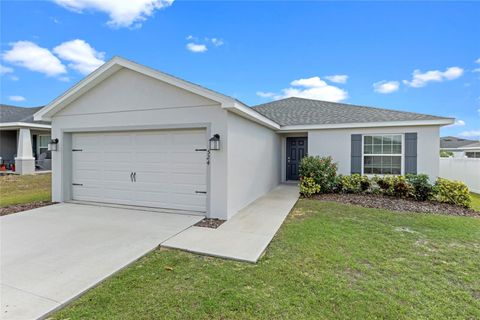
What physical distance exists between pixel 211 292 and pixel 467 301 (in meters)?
2.92

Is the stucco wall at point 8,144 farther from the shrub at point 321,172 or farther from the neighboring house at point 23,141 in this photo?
the shrub at point 321,172

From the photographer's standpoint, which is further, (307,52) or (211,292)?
(307,52)

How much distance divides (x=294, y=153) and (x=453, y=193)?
621cm

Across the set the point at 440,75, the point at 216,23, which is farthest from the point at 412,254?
the point at 440,75

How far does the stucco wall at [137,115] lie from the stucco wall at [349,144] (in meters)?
5.98

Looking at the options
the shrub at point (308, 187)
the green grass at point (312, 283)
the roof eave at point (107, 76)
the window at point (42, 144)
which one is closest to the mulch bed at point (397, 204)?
the shrub at point (308, 187)

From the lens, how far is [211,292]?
112 inches

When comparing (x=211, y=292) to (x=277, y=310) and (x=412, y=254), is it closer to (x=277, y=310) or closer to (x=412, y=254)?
(x=277, y=310)

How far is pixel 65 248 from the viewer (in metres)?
4.04

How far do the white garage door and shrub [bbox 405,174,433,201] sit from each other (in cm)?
692

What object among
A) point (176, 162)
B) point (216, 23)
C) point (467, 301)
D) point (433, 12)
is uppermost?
point (216, 23)

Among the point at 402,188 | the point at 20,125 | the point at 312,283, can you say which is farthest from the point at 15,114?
the point at 402,188

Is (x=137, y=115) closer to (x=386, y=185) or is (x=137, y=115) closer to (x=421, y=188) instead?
(x=386, y=185)

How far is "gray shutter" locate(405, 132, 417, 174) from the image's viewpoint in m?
8.96
